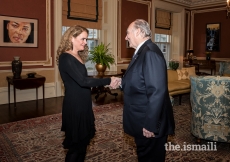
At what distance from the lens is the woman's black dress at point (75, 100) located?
1732mm

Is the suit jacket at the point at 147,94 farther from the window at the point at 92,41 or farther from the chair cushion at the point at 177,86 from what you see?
the window at the point at 92,41

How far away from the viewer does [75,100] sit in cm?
179

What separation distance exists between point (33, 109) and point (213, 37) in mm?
7681

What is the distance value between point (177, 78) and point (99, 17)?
2.87m

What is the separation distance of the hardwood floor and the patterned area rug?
1.10ft

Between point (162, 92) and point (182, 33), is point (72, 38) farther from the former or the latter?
point (182, 33)

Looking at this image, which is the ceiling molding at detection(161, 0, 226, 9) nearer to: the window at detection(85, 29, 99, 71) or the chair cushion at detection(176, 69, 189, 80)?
the window at detection(85, 29, 99, 71)

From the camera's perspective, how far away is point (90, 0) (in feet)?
21.4

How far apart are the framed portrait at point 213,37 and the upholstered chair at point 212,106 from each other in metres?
7.21

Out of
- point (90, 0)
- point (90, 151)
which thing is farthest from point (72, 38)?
point (90, 0)

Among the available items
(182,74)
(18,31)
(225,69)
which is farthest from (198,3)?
(18,31)

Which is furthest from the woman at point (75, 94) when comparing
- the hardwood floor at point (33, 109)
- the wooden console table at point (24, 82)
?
the wooden console table at point (24, 82)

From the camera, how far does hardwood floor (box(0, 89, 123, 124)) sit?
419 centimetres
